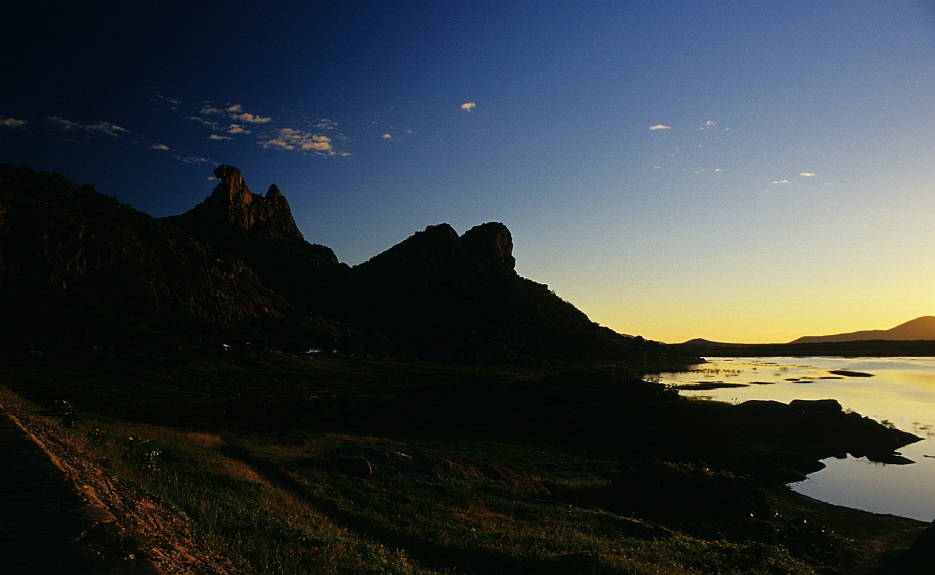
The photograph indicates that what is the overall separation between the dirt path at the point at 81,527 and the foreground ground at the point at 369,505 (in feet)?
0.15

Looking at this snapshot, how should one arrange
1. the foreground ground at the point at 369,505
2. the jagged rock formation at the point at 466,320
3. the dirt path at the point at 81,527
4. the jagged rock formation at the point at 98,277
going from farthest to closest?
the jagged rock formation at the point at 466,320, the jagged rock formation at the point at 98,277, the foreground ground at the point at 369,505, the dirt path at the point at 81,527

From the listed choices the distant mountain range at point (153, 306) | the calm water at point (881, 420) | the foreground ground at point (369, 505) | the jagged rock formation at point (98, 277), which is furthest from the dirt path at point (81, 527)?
the jagged rock formation at point (98, 277)

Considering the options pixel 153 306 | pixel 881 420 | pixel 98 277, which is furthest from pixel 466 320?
pixel 881 420

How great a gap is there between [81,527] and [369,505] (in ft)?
46.0

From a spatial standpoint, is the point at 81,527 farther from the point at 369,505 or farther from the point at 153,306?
the point at 153,306

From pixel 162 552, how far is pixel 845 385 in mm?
122503

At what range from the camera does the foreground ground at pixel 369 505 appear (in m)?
10.7

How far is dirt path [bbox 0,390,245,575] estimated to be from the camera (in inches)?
323

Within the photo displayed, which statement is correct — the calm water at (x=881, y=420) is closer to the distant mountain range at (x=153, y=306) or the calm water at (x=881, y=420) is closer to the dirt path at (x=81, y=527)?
the dirt path at (x=81, y=527)

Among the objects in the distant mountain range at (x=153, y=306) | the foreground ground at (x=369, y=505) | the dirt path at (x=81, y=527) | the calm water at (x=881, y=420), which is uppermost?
the distant mountain range at (x=153, y=306)

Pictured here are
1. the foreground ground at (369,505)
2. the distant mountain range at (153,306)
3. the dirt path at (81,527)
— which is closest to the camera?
the dirt path at (81,527)

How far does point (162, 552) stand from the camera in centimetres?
927

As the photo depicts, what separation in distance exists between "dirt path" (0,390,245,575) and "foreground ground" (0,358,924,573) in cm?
5

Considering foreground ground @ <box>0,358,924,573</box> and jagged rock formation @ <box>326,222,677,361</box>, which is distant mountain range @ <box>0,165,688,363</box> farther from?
foreground ground @ <box>0,358,924,573</box>
